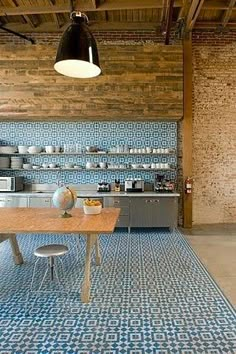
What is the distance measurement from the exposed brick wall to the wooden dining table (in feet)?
12.2

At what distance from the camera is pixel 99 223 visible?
3.21 metres

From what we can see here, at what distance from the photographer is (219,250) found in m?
5.09

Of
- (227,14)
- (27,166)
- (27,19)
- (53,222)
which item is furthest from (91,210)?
(227,14)

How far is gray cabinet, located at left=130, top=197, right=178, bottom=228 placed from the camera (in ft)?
20.6

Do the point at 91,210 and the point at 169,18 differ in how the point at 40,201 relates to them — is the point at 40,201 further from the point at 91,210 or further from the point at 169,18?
the point at 169,18

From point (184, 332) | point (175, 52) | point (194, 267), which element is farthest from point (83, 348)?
point (175, 52)

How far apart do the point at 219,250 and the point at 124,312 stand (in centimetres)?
270

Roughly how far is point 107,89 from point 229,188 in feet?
11.9

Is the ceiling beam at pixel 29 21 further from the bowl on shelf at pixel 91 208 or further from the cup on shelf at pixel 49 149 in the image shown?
the bowl on shelf at pixel 91 208

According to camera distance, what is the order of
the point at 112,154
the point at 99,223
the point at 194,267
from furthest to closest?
the point at 112,154 < the point at 194,267 < the point at 99,223

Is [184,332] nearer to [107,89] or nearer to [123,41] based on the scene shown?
[107,89]

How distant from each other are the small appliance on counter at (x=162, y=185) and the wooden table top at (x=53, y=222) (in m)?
2.65

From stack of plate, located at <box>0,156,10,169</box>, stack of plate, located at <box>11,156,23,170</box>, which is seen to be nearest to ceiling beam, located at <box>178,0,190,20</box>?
stack of plate, located at <box>11,156,23,170</box>

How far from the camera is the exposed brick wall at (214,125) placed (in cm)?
706
